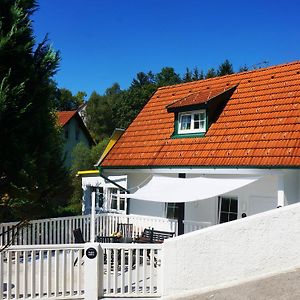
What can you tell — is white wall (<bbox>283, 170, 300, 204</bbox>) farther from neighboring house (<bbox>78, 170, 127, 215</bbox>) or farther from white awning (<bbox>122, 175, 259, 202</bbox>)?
neighboring house (<bbox>78, 170, 127, 215</bbox>)

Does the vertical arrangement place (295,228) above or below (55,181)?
below

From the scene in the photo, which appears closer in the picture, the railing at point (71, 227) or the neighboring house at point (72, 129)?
the railing at point (71, 227)

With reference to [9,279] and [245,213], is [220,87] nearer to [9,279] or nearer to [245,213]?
[245,213]

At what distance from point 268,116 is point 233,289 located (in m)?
8.06

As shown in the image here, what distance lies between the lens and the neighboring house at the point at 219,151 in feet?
44.0

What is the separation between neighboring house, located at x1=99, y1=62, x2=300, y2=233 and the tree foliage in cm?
697

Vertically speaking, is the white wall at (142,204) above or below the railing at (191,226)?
above

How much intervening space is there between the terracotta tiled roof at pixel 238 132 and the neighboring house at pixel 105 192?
1.53 m

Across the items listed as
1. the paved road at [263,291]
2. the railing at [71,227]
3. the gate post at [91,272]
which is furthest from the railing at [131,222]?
the paved road at [263,291]

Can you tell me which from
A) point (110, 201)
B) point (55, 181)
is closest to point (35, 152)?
point (55, 181)

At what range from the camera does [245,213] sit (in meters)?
14.7

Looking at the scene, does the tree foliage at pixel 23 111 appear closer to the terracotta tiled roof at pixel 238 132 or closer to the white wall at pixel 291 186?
the terracotta tiled roof at pixel 238 132

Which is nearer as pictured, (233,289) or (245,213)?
(233,289)

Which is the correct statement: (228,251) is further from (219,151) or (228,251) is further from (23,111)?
(219,151)
